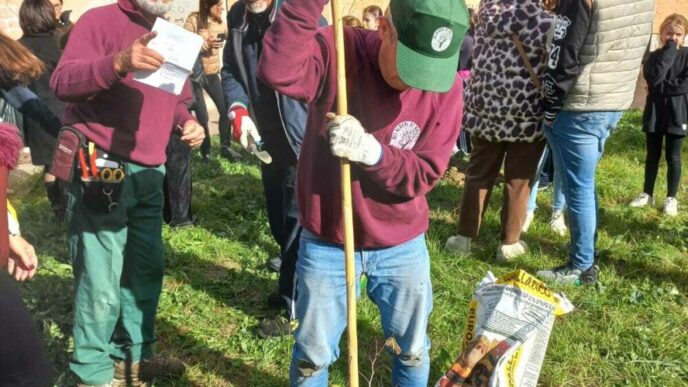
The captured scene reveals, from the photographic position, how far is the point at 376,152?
6.19 feet

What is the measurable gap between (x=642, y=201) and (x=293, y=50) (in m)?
4.47

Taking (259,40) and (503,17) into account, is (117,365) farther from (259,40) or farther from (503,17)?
(503,17)

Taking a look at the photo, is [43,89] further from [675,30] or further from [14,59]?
[675,30]

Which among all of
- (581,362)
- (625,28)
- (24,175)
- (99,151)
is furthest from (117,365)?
(24,175)

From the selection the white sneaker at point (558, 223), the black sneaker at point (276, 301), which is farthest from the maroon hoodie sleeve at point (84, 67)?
the white sneaker at point (558, 223)

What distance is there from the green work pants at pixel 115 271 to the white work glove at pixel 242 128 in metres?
0.39

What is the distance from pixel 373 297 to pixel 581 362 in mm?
1413

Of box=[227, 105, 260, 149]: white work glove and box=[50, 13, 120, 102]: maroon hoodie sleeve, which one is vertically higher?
box=[50, 13, 120, 102]: maroon hoodie sleeve

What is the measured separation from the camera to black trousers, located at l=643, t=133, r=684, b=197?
5.21 metres

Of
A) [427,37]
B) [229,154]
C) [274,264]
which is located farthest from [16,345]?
[229,154]

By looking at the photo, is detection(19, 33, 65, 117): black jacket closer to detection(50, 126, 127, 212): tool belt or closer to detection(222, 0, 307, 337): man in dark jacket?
detection(222, 0, 307, 337): man in dark jacket

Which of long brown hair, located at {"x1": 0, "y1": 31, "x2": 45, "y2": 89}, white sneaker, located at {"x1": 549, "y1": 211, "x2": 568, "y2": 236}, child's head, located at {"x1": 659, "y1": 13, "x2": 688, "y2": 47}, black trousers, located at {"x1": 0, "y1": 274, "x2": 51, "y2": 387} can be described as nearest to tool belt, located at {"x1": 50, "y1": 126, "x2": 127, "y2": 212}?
long brown hair, located at {"x1": 0, "y1": 31, "x2": 45, "y2": 89}

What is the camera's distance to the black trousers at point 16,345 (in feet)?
6.25

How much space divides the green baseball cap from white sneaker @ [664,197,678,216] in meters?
3.98
